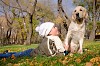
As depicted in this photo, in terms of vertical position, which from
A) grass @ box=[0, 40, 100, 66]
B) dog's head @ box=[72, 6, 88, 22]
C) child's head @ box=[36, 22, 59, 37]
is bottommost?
grass @ box=[0, 40, 100, 66]

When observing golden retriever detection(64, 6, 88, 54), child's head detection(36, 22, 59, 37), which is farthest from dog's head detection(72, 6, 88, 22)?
child's head detection(36, 22, 59, 37)

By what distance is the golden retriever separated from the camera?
8055 mm

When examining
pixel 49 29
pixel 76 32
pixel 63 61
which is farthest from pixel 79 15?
pixel 63 61

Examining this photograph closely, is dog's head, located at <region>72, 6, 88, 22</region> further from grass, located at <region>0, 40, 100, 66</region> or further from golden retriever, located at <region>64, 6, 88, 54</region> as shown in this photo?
grass, located at <region>0, 40, 100, 66</region>

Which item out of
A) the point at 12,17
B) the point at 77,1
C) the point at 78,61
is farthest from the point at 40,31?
the point at 12,17

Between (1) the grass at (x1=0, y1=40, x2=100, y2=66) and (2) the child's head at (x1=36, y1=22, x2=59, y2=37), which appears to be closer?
(1) the grass at (x1=0, y1=40, x2=100, y2=66)

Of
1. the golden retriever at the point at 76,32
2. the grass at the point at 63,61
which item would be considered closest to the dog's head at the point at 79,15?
the golden retriever at the point at 76,32

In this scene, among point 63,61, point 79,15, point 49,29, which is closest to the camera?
point 63,61

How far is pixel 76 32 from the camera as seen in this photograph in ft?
26.5

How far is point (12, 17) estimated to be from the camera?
A: 66750mm

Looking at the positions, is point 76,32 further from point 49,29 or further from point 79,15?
point 49,29

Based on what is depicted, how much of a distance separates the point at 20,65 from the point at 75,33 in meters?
3.23

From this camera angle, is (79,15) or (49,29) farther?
(79,15)

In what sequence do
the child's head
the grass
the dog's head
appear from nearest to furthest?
the grass < the child's head < the dog's head
